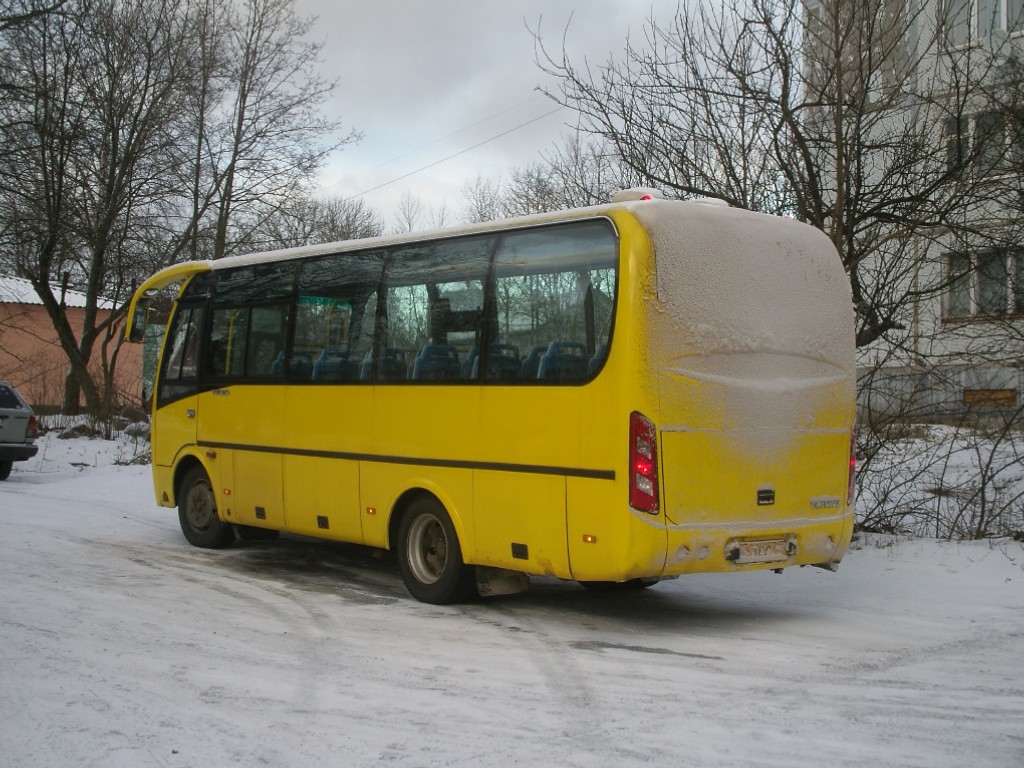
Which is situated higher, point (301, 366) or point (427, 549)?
point (301, 366)

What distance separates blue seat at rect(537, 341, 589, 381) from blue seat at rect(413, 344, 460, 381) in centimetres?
99

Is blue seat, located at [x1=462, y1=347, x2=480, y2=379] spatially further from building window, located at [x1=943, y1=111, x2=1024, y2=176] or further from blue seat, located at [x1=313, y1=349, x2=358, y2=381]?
building window, located at [x1=943, y1=111, x2=1024, y2=176]

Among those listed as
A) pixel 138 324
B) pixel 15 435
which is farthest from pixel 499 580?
pixel 15 435

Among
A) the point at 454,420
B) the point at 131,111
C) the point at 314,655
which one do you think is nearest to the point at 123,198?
the point at 131,111

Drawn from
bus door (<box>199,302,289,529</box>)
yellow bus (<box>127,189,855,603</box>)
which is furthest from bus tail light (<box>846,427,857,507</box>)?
bus door (<box>199,302,289,529</box>)

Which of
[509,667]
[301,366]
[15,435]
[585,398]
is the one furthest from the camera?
[15,435]

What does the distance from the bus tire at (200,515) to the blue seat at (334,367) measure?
2.50 m

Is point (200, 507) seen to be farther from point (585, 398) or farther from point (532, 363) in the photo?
point (585, 398)

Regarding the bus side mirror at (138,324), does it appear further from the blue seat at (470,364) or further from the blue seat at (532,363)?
the blue seat at (532,363)

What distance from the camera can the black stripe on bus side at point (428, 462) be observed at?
7.94 meters

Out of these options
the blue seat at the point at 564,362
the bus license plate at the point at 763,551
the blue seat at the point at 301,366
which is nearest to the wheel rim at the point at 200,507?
the blue seat at the point at 301,366

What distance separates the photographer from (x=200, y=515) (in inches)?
498

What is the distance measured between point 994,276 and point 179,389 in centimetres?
934

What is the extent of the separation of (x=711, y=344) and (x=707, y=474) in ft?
2.92
